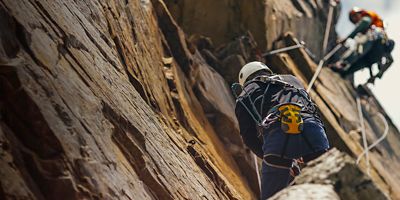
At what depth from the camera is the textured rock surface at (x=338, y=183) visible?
4.30 meters

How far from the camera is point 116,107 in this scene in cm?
603

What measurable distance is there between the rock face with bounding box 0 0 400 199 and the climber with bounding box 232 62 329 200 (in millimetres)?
712

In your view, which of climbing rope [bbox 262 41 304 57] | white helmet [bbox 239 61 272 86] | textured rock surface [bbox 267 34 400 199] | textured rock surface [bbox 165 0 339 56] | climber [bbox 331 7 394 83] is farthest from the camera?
climber [bbox 331 7 394 83]

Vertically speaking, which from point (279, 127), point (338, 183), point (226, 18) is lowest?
point (338, 183)

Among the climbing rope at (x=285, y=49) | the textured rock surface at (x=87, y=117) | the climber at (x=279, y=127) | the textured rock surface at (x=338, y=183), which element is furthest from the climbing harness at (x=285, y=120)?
the climbing rope at (x=285, y=49)

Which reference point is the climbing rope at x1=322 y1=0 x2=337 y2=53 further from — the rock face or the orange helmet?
the rock face

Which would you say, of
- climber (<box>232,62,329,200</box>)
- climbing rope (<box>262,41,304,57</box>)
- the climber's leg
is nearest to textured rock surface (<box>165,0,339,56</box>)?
climbing rope (<box>262,41,304,57</box>)

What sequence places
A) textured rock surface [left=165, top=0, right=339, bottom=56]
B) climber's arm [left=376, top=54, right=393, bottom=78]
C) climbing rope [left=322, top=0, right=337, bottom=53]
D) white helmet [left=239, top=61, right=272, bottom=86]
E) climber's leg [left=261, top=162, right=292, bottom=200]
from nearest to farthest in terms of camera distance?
climber's leg [left=261, top=162, right=292, bottom=200] → white helmet [left=239, top=61, right=272, bottom=86] → textured rock surface [left=165, top=0, right=339, bottom=56] → climber's arm [left=376, top=54, right=393, bottom=78] → climbing rope [left=322, top=0, right=337, bottom=53]

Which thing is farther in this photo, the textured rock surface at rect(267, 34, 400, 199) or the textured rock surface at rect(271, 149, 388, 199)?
the textured rock surface at rect(267, 34, 400, 199)

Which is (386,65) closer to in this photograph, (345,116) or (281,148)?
(345,116)

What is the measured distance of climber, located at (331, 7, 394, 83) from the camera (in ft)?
57.3

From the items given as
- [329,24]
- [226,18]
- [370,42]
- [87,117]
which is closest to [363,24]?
[370,42]

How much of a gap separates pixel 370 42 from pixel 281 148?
11332 mm

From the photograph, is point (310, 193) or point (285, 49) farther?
point (285, 49)
